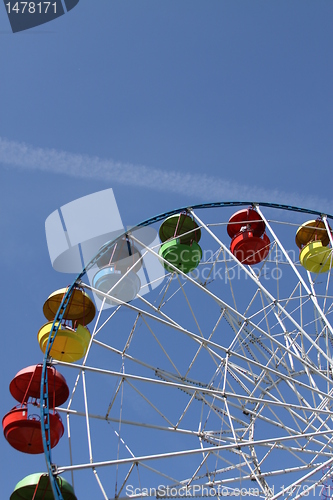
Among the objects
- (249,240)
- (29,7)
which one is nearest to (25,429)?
(249,240)

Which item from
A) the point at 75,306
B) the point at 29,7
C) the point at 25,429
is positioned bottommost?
the point at 25,429

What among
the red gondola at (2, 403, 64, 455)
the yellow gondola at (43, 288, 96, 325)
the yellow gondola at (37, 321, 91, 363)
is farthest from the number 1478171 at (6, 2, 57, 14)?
the red gondola at (2, 403, 64, 455)

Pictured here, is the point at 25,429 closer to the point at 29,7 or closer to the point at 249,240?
the point at 249,240

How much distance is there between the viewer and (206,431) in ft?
46.9

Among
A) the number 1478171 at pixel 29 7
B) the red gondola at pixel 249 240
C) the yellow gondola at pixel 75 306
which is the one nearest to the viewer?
the yellow gondola at pixel 75 306

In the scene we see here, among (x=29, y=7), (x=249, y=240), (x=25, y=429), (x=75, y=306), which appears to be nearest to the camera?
(x=25, y=429)

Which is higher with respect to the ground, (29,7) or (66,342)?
(29,7)

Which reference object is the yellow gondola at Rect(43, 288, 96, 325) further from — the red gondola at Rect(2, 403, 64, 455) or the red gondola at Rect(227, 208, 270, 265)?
the red gondola at Rect(227, 208, 270, 265)

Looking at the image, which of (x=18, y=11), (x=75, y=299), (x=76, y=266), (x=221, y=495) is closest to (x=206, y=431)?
(x=221, y=495)

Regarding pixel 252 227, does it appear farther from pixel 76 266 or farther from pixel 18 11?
pixel 18 11

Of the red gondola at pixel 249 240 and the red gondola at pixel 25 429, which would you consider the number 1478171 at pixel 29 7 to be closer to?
the red gondola at pixel 249 240

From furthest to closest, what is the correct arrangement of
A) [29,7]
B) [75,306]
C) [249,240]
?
[249,240] → [29,7] → [75,306]

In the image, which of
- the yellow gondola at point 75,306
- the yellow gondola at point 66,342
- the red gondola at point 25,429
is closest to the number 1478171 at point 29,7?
the yellow gondola at point 75,306

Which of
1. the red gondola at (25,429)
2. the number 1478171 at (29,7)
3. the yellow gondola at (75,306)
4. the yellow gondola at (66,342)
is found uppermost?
the number 1478171 at (29,7)
